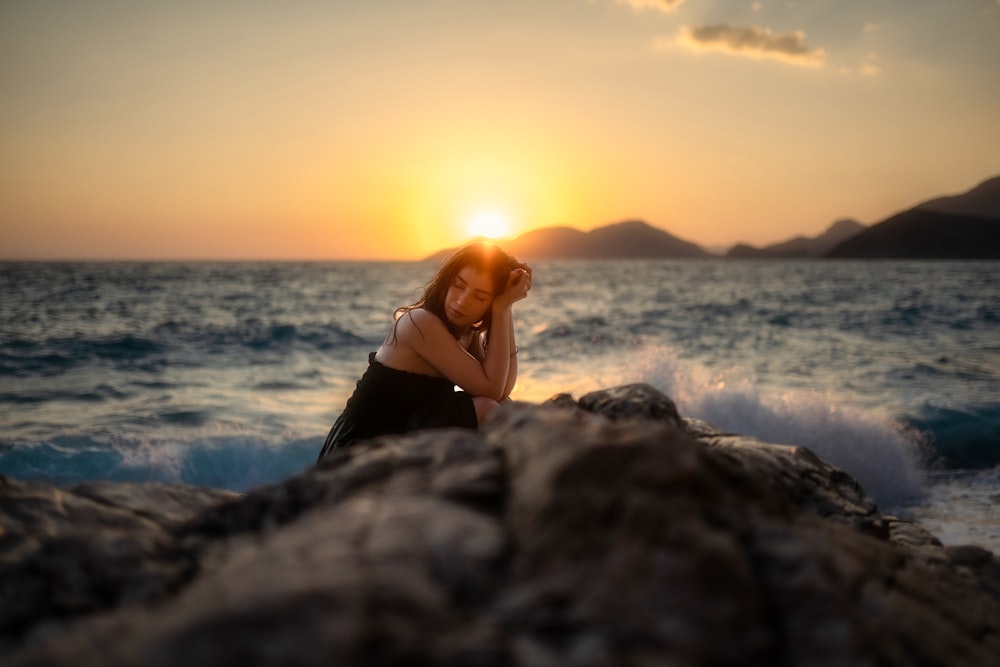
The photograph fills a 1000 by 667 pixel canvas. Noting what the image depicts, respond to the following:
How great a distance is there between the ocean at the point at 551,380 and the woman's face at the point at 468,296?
3273 mm

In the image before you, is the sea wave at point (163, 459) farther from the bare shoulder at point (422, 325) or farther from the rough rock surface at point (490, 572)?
the rough rock surface at point (490, 572)

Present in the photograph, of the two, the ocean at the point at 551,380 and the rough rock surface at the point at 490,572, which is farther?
the ocean at the point at 551,380

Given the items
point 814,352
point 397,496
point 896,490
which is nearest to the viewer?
point 397,496

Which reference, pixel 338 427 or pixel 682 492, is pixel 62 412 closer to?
pixel 338 427

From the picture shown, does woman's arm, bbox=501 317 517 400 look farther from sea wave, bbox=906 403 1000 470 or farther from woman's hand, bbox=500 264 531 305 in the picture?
sea wave, bbox=906 403 1000 470

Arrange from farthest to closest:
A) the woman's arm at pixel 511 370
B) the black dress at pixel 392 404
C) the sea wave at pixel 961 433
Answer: the sea wave at pixel 961 433
the woman's arm at pixel 511 370
the black dress at pixel 392 404

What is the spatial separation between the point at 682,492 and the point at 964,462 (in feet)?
32.3

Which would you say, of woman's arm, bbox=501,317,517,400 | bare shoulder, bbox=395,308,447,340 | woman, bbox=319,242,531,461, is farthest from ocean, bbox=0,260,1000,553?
woman's arm, bbox=501,317,517,400

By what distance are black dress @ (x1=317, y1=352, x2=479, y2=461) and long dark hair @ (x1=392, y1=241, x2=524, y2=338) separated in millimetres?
356

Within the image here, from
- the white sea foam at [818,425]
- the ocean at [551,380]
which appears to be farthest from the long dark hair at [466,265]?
the white sea foam at [818,425]

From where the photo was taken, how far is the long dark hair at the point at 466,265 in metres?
4.80

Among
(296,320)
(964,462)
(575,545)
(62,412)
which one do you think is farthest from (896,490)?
(296,320)

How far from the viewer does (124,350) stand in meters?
16.0

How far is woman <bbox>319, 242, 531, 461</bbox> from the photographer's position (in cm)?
453
